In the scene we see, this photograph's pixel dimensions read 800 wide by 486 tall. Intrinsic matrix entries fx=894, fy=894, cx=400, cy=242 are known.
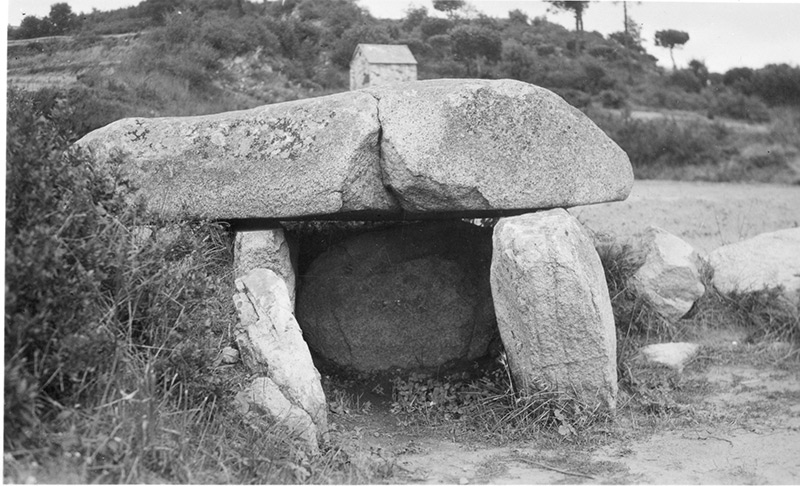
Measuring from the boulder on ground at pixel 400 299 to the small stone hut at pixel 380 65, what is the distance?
9.08 feet

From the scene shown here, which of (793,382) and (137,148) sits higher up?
(137,148)

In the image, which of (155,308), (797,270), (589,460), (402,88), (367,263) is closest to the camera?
(155,308)

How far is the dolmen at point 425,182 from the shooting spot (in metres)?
6.31

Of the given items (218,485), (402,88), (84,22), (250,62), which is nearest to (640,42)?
(250,62)

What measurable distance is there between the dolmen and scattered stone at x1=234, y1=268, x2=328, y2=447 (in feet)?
0.05

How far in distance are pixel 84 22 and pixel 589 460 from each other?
19.9 ft

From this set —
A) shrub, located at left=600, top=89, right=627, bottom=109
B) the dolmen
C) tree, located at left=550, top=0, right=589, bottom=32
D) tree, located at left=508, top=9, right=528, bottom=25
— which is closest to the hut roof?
tree, located at left=508, top=9, right=528, bottom=25

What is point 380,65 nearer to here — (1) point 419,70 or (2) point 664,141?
(1) point 419,70

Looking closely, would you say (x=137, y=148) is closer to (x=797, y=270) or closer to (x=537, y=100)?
(x=537, y=100)

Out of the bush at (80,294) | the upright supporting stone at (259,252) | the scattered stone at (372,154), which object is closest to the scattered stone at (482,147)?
the scattered stone at (372,154)

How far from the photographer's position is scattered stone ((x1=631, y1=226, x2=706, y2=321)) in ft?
28.4

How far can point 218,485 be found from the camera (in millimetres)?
4332

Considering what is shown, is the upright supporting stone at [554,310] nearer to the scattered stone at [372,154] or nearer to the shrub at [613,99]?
the scattered stone at [372,154]

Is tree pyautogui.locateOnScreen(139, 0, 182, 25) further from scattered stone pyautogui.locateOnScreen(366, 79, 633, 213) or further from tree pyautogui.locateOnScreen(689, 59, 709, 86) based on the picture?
tree pyautogui.locateOnScreen(689, 59, 709, 86)
